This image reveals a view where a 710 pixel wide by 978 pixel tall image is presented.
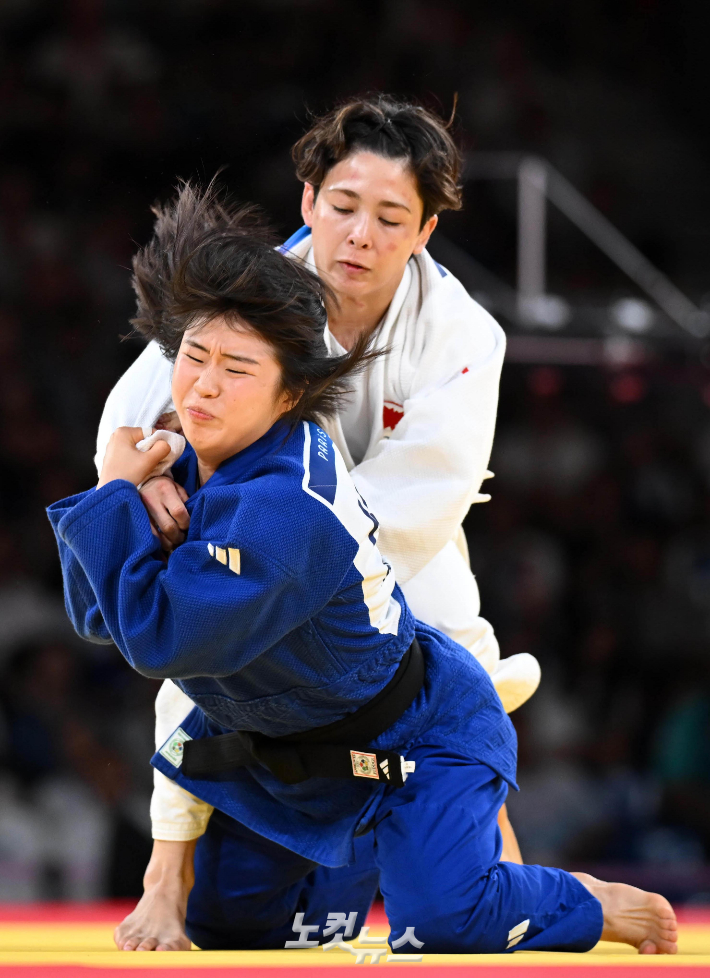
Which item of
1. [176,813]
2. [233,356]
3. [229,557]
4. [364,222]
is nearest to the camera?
[229,557]

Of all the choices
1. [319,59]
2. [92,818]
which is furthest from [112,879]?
[319,59]

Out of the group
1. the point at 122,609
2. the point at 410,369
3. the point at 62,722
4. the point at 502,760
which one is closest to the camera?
the point at 122,609

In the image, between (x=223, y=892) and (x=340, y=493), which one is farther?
(x=223, y=892)

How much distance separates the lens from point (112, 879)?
3.71 metres

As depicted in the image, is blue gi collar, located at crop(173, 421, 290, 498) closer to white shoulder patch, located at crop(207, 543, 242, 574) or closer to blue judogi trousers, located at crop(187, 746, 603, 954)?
white shoulder patch, located at crop(207, 543, 242, 574)

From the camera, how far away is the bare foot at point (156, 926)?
1.73 meters

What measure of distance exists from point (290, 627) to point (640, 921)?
70cm

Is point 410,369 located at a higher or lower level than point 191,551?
higher

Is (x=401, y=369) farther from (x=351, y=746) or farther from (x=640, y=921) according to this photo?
(x=640, y=921)

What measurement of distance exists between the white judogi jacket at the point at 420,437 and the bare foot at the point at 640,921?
49 cm

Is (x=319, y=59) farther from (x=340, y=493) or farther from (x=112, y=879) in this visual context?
(x=340, y=493)

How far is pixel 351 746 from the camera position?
5.38ft

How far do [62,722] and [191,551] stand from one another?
287 centimetres

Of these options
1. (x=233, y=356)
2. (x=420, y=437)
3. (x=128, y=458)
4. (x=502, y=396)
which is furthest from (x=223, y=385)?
(x=502, y=396)
